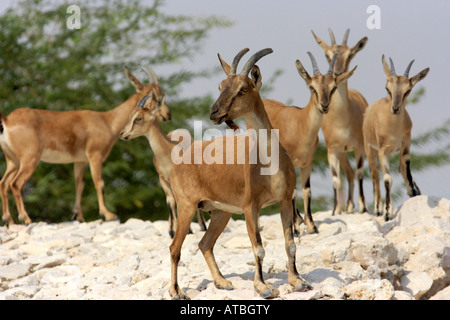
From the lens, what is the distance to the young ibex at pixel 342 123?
9.27 metres

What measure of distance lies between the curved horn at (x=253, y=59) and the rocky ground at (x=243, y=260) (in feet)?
6.01

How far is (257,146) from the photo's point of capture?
577 centimetres

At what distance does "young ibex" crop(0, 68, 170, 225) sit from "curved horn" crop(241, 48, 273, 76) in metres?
4.76

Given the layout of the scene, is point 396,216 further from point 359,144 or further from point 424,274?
point 424,274

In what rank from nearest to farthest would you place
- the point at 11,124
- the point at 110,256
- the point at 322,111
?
the point at 322,111, the point at 110,256, the point at 11,124

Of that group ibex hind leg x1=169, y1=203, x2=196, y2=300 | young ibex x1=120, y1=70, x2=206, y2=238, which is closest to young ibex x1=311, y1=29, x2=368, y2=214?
young ibex x1=120, y1=70, x2=206, y2=238

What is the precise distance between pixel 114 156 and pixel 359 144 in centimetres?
698

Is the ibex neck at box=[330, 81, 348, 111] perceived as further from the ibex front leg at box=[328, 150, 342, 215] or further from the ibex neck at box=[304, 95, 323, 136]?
the ibex neck at box=[304, 95, 323, 136]

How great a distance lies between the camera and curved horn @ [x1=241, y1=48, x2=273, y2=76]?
18.1 feet

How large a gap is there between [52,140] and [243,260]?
4.61 metres

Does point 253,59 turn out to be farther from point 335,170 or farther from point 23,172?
point 23,172

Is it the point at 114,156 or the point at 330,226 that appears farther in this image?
the point at 114,156
